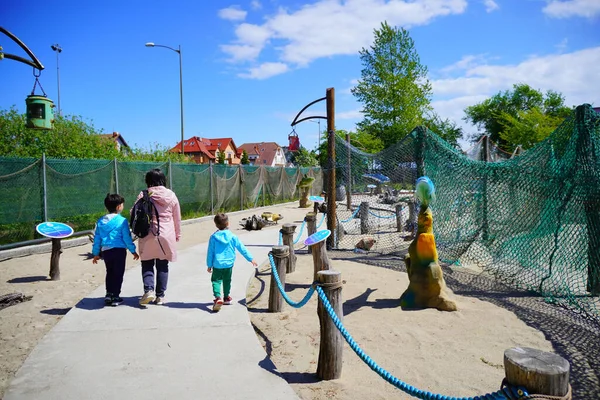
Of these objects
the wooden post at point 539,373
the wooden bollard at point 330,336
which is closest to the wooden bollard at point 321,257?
the wooden bollard at point 330,336

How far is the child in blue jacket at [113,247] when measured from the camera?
4.85 m

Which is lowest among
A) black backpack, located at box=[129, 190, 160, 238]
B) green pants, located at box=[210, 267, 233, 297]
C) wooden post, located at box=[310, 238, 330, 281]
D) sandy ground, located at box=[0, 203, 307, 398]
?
sandy ground, located at box=[0, 203, 307, 398]

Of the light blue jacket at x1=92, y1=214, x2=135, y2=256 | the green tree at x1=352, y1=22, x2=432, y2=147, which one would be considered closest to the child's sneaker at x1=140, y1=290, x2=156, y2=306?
the light blue jacket at x1=92, y1=214, x2=135, y2=256

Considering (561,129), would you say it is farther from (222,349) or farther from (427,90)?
(427,90)

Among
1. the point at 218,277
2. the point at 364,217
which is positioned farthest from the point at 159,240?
the point at 364,217

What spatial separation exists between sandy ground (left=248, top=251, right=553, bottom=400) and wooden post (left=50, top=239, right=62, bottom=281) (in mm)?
3196

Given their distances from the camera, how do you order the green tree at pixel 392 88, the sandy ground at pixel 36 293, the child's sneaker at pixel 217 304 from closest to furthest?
the sandy ground at pixel 36 293 < the child's sneaker at pixel 217 304 < the green tree at pixel 392 88

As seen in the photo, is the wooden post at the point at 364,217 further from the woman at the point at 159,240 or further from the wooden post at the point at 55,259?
the wooden post at the point at 55,259

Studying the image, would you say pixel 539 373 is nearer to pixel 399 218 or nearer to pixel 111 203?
pixel 111 203

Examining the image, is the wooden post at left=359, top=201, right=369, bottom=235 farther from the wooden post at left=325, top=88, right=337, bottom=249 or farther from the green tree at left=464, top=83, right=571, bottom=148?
the green tree at left=464, top=83, right=571, bottom=148

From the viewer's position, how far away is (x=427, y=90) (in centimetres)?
3297

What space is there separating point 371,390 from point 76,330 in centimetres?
A: 304

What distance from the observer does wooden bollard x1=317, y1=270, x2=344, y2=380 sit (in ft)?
10.7

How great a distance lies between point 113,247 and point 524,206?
19.1 ft
